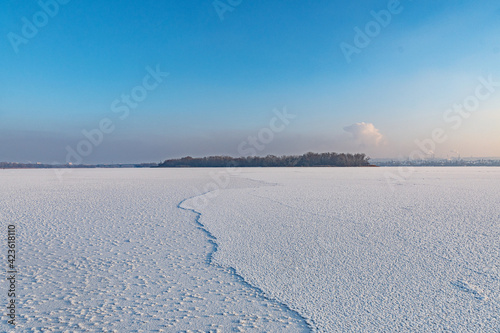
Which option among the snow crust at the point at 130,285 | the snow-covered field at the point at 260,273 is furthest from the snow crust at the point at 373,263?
the snow crust at the point at 130,285

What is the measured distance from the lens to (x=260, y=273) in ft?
9.15

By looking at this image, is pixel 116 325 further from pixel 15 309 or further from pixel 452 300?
pixel 452 300

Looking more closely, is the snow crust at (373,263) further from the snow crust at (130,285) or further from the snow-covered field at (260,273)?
the snow crust at (130,285)

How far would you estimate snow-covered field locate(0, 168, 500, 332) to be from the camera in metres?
2.01

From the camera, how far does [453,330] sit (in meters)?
1.85

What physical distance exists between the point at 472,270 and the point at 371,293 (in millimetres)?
1061

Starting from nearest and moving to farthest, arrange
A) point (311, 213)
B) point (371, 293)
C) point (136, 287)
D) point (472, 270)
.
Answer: point (371, 293), point (136, 287), point (472, 270), point (311, 213)

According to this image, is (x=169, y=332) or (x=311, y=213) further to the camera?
(x=311, y=213)

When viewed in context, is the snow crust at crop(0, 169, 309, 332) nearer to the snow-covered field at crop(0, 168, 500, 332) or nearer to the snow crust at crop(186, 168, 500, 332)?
the snow-covered field at crop(0, 168, 500, 332)

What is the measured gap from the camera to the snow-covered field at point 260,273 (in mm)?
2006

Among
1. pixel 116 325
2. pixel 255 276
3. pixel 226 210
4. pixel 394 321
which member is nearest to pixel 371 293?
pixel 394 321

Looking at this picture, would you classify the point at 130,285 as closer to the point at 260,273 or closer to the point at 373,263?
the point at 260,273


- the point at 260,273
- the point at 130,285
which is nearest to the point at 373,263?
the point at 260,273

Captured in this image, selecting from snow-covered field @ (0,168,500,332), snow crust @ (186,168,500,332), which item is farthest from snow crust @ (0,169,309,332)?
snow crust @ (186,168,500,332)
